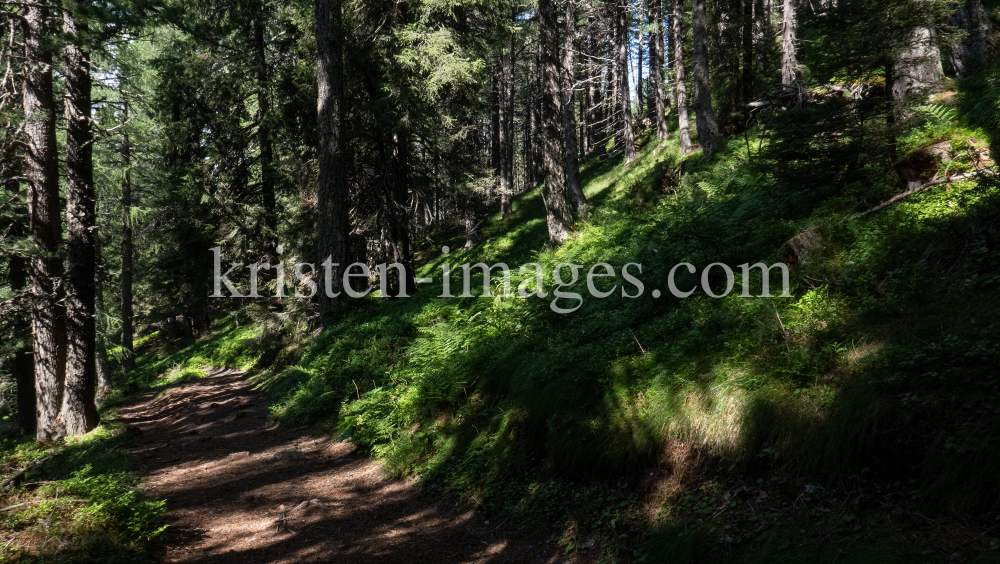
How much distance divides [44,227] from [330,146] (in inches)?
216

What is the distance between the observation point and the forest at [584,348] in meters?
3.70

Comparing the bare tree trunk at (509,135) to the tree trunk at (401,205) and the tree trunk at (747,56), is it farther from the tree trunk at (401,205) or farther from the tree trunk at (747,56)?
the tree trunk at (747,56)

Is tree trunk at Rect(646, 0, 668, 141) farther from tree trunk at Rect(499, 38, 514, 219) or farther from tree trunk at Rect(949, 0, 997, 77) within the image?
tree trunk at Rect(949, 0, 997, 77)

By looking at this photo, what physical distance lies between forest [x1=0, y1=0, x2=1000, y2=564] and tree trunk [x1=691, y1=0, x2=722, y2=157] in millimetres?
87

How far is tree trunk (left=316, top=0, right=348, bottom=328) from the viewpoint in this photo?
1221cm

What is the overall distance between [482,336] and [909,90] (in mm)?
6107

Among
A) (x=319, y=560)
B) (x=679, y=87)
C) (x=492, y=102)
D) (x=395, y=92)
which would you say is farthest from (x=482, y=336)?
(x=492, y=102)

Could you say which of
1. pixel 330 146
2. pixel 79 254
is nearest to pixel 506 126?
pixel 330 146

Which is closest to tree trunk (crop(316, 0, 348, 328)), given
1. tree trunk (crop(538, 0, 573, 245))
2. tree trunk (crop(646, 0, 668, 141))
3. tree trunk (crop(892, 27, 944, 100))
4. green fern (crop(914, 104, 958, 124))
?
tree trunk (crop(538, 0, 573, 245))

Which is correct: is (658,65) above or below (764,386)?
above

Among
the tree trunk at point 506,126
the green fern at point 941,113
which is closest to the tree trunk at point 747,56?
the green fern at point 941,113

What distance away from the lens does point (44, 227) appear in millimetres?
9375

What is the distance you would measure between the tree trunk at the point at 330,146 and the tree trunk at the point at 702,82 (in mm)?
8957

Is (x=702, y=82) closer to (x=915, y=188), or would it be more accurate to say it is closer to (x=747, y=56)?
(x=747, y=56)
